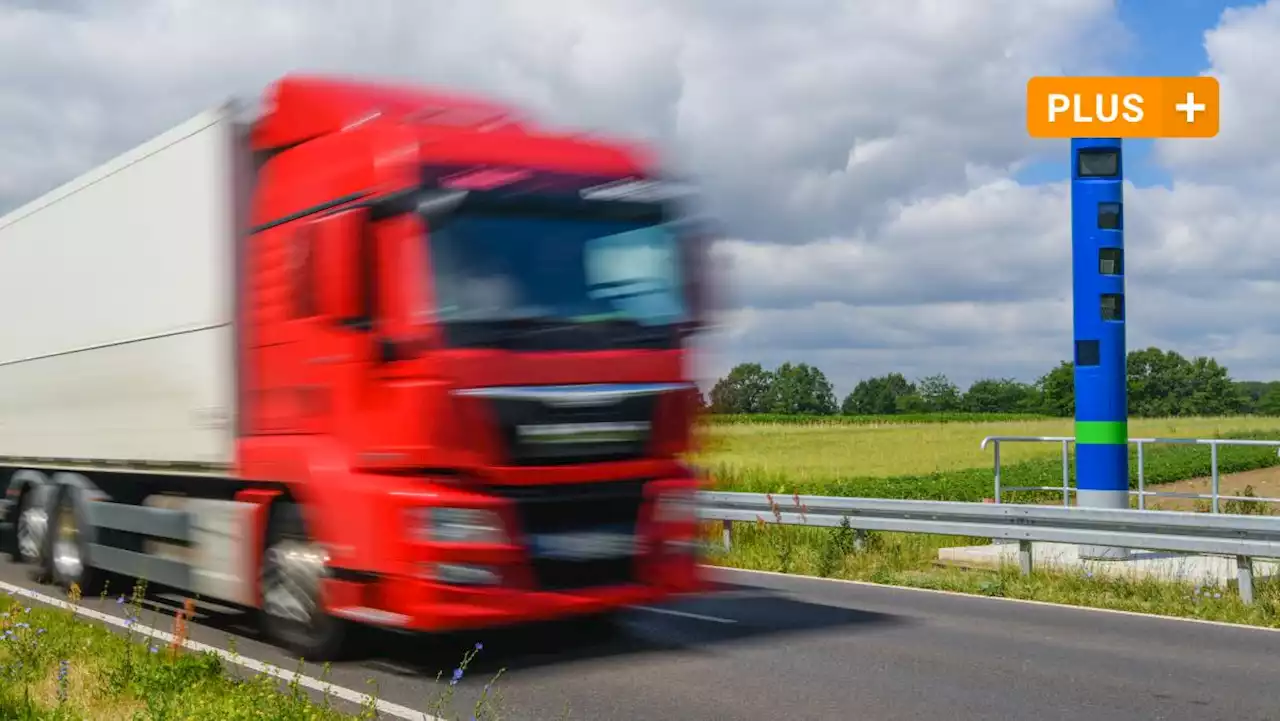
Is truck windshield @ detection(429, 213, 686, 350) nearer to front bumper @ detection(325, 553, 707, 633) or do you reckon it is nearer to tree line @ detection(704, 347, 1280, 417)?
front bumper @ detection(325, 553, 707, 633)

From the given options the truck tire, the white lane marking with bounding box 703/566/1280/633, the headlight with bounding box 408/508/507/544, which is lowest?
the white lane marking with bounding box 703/566/1280/633

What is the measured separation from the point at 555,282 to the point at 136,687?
3.17 metres

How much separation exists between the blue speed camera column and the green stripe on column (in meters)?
0.01

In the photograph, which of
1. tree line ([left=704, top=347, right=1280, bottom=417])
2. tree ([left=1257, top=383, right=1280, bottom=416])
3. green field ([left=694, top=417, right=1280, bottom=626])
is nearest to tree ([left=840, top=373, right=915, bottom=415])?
tree line ([left=704, top=347, right=1280, bottom=417])

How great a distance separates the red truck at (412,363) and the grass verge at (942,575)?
4.61 meters

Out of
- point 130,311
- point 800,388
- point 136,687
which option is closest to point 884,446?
point 130,311

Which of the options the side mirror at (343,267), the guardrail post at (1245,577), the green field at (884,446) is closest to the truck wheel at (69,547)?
the side mirror at (343,267)

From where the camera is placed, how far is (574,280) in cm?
852

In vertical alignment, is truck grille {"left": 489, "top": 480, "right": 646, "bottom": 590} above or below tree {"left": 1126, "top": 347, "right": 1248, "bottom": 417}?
below

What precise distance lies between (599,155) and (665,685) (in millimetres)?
3323

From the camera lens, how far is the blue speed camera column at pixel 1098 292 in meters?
15.6

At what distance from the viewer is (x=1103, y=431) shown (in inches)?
613

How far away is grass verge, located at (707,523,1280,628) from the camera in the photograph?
11344 mm

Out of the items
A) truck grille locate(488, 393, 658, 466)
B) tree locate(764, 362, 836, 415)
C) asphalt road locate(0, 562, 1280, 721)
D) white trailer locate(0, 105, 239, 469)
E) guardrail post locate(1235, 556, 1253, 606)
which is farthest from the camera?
tree locate(764, 362, 836, 415)
